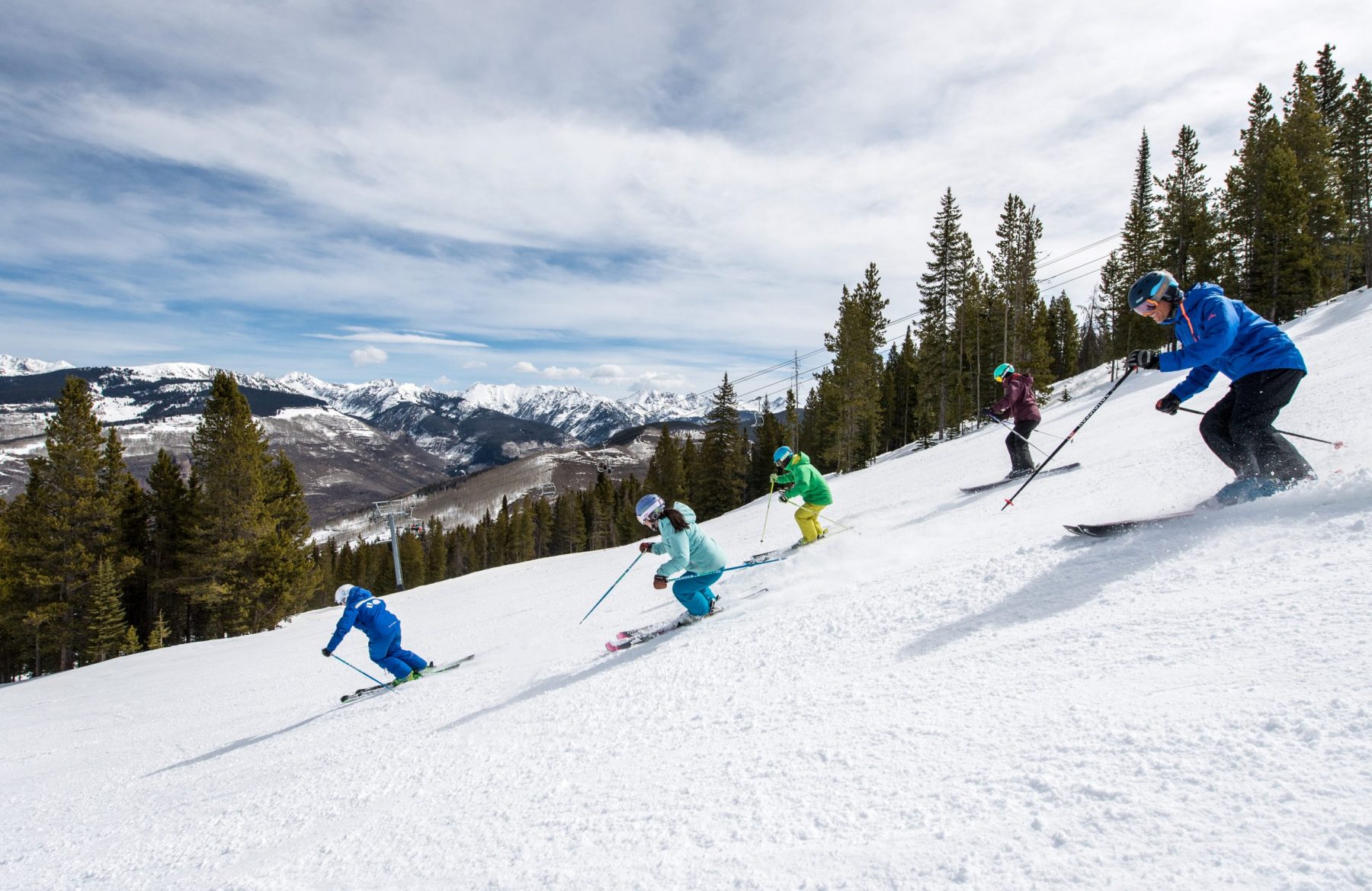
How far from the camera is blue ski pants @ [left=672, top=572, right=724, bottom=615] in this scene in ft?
24.5

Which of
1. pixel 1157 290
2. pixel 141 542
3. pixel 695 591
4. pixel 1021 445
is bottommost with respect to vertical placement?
pixel 695 591

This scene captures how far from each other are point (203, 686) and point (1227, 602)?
16670mm

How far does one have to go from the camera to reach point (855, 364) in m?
45.6

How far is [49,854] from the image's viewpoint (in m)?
5.14

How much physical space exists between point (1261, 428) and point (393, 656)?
10.7m

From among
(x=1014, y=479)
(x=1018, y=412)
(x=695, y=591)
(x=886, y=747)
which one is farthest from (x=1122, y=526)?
(x=1018, y=412)

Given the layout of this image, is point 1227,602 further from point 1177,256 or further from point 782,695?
point 1177,256

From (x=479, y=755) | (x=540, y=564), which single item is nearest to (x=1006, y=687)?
(x=479, y=755)

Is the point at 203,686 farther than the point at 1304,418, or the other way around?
the point at 203,686

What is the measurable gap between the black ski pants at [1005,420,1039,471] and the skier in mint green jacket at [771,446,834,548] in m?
4.16

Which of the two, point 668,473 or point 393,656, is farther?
point 668,473

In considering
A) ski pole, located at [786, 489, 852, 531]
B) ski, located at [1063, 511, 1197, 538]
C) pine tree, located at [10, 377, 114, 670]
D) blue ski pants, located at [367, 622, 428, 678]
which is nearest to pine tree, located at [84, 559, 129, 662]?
pine tree, located at [10, 377, 114, 670]

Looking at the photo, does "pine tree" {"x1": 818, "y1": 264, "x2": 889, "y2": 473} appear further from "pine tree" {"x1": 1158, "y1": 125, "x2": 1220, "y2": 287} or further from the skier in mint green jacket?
the skier in mint green jacket

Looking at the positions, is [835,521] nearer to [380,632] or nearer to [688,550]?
[688,550]
